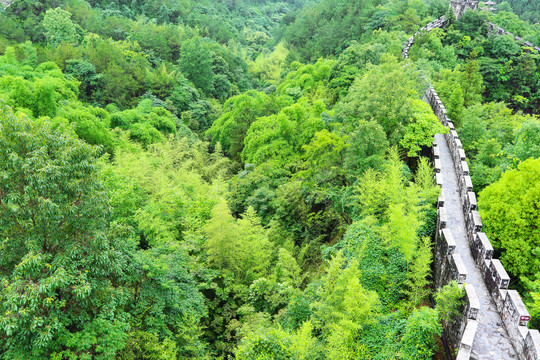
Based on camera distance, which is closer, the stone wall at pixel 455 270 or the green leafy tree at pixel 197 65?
the stone wall at pixel 455 270

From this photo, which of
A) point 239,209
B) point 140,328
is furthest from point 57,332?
point 239,209

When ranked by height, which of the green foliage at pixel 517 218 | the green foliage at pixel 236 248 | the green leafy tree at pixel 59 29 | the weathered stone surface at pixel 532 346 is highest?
the green leafy tree at pixel 59 29

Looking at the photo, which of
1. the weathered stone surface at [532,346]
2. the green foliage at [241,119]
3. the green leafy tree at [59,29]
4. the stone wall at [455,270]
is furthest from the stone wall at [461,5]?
the green leafy tree at [59,29]

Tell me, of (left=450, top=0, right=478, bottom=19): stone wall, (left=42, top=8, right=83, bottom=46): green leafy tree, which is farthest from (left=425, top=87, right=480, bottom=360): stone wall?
(left=42, top=8, right=83, bottom=46): green leafy tree

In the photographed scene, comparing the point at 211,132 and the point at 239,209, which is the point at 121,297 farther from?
the point at 211,132

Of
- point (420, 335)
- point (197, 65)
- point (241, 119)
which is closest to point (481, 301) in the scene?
point (420, 335)

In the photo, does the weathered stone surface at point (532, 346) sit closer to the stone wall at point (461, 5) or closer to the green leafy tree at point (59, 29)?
the stone wall at point (461, 5)

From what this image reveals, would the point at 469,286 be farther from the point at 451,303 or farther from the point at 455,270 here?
the point at 455,270

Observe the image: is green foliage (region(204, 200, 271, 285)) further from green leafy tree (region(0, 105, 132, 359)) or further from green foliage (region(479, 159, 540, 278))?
green foliage (region(479, 159, 540, 278))
